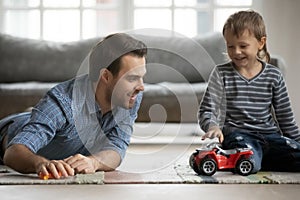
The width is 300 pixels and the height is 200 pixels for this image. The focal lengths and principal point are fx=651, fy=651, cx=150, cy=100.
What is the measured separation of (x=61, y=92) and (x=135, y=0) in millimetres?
2749

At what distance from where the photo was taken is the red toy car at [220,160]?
1980 mm

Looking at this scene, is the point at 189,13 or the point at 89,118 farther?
the point at 189,13

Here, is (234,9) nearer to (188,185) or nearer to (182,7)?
(182,7)

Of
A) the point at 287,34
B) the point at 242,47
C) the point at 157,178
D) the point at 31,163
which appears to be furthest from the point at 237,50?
the point at 287,34

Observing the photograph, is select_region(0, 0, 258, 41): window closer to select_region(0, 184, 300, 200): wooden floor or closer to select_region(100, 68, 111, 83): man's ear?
select_region(100, 68, 111, 83): man's ear

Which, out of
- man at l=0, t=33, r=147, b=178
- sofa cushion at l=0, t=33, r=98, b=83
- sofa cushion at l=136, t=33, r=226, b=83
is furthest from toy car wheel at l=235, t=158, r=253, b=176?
sofa cushion at l=0, t=33, r=98, b=83

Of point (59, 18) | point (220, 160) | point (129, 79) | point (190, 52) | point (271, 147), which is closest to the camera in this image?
point (129, 79)

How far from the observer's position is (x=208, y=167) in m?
1.98

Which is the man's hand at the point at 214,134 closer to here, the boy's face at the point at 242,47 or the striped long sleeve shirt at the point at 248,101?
the striped long sleeve shirt at the point at 248,101

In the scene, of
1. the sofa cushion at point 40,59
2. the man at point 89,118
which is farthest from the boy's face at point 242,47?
the sofa cushion at point 40,59

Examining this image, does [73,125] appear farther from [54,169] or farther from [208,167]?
[208,167]

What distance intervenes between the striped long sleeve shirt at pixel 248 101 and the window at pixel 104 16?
2.35m

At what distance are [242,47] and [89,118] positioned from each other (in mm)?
604

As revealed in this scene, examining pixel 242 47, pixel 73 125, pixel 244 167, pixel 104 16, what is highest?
pixel 242 47
